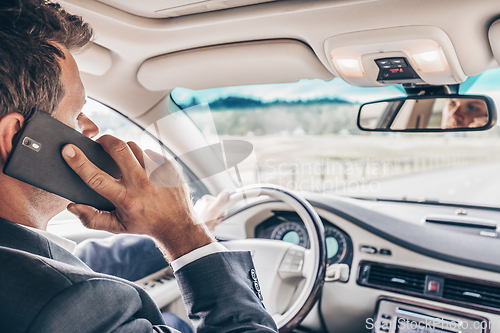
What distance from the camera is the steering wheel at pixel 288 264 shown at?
191 cm

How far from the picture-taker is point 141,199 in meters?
0.95

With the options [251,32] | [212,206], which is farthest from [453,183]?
[251,32]

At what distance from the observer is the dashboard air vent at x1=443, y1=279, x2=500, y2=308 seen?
1.75 metres

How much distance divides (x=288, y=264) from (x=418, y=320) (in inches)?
26.6

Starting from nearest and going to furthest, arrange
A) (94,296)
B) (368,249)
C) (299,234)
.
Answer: (94,296) < (368,249) < (299,234)

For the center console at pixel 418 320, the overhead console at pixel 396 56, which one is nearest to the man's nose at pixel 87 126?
the overhead console at pixel 396 56

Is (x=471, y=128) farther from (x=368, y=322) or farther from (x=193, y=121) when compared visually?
(x=193, y=121)

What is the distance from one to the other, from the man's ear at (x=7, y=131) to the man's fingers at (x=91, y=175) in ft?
0.37

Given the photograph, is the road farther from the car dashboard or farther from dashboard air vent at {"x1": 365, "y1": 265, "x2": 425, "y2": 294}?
dashboard air vent at {"x1": 365, "y1": 265, "x2": 425, "y2": 294}

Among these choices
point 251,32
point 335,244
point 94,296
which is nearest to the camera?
point 94,296

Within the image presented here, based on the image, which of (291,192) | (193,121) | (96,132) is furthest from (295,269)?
(96,132)

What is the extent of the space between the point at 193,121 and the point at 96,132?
107cm

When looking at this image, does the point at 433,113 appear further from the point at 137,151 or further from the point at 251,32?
the point at 137,151

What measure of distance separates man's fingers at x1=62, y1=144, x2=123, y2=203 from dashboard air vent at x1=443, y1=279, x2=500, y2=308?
5.39 ft
